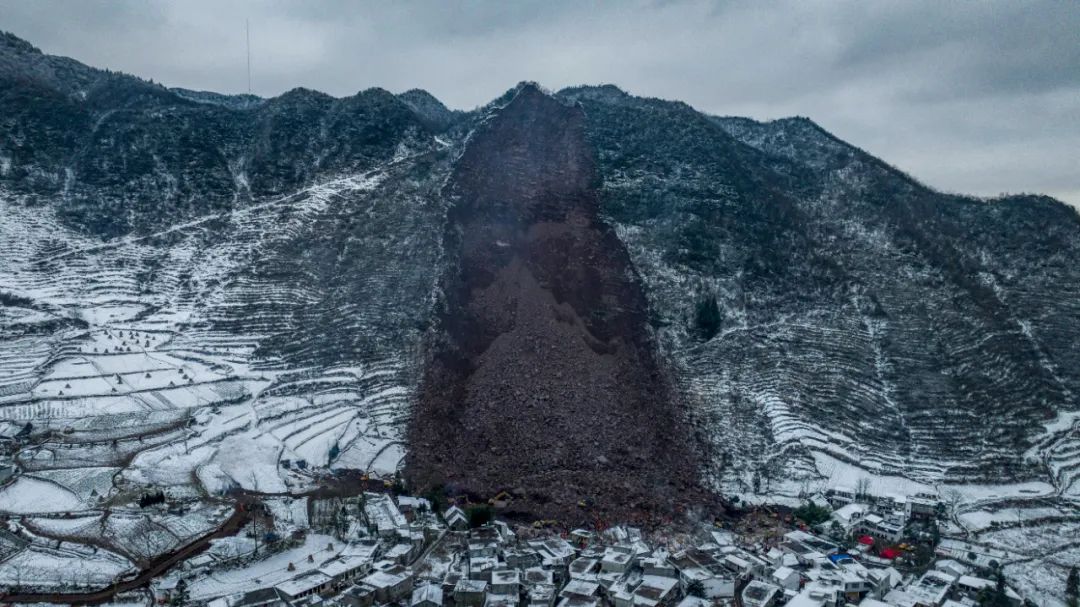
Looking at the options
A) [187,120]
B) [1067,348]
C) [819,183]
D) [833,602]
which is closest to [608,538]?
[833,602]

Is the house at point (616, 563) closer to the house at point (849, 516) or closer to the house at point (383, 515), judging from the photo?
the house at point (383, 515)

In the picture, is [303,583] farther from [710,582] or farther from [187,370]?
[187,370]

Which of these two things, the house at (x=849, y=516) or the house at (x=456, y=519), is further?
the house at (x=849, y=516)

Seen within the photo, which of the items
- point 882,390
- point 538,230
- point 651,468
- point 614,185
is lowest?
point 651,468

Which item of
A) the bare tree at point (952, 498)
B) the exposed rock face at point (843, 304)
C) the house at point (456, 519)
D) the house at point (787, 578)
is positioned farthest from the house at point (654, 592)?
the bare tree at point (952, 498)

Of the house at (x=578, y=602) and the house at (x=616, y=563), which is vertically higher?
the house at (x=616, y=563)

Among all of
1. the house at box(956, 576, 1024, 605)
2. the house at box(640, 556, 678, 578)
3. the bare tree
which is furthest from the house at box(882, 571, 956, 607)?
the house at box(640, 556, 678, 578)

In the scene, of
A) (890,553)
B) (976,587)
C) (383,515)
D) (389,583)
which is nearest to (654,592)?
(389,583)

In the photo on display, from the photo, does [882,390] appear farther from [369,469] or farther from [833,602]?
[369,469]
